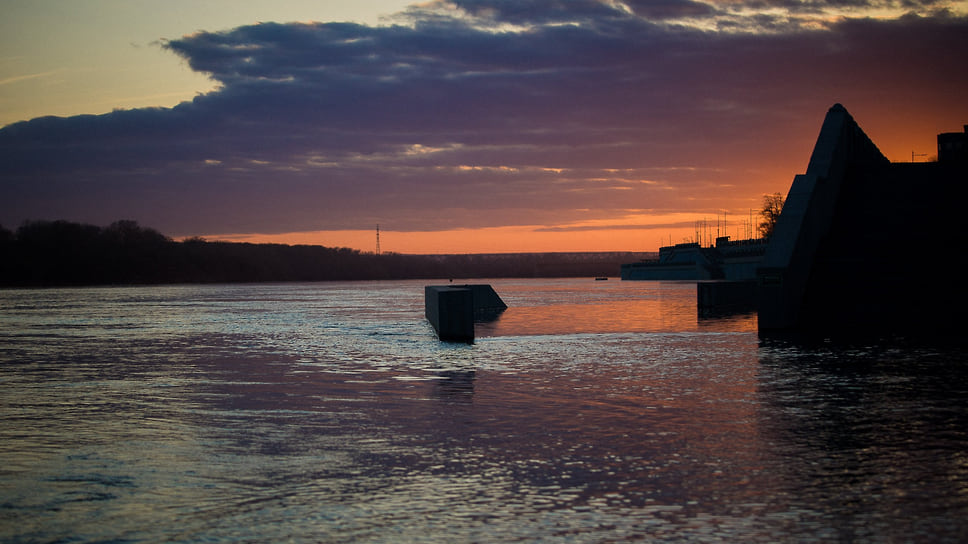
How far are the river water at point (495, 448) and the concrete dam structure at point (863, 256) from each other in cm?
382

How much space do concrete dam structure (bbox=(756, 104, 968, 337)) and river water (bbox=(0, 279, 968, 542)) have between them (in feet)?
12.5

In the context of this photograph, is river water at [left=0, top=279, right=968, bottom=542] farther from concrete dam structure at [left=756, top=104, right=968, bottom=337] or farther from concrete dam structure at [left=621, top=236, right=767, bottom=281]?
concrete dam structure at [left=621, top=236, right=767, bottom=281]

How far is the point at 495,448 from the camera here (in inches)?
363

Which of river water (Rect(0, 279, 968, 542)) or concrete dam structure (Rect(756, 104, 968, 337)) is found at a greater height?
concrete dam structure (Rect(756, 104, 968, 337))

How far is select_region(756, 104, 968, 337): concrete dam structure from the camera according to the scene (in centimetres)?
2294

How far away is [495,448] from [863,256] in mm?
18526

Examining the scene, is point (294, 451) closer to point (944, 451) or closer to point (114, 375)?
point (944, 451)

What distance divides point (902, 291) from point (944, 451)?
15997 millimetres

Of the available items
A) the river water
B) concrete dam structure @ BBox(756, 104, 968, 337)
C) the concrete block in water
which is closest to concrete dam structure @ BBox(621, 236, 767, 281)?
concrete dam structure @ BBox(756, 104, 968, 337)

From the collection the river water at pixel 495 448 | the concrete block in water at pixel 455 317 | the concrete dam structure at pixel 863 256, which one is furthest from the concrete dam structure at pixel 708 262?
the river water at pixel 495 448

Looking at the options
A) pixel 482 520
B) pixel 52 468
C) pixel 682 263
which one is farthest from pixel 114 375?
pixel 682 263

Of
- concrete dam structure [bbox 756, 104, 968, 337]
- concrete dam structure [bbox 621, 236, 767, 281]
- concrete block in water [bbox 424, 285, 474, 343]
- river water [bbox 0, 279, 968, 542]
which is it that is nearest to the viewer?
river water [bbox 0, 279, 968, 542]

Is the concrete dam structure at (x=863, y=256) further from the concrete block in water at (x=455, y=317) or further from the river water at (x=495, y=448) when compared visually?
the concrete block in water at (x=455, y=317)

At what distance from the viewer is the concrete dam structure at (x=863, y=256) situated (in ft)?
75.3
